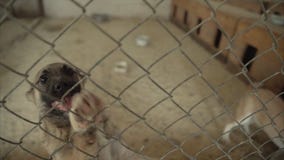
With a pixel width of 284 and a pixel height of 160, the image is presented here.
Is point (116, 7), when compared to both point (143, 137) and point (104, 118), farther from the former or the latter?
point (104, 118)

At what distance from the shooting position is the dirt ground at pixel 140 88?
2.35 meters

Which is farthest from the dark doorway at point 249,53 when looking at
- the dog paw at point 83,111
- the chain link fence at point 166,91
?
the dog paw at point 83,111

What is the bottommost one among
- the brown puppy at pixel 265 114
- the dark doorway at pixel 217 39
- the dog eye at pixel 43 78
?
the brown puppy at pixel 265 114

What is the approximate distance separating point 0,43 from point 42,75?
83.1 inches

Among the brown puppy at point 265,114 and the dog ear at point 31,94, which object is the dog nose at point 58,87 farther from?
the brown puppy at point 265,114

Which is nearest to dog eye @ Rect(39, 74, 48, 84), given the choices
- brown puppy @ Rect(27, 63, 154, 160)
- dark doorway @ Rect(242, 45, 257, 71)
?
brown puppy @ Rect(27, 63, 154, 160)

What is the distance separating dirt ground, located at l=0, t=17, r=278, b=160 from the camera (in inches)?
92.4

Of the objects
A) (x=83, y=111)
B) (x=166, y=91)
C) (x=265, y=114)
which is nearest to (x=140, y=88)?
Answer: (x=166, y=91)

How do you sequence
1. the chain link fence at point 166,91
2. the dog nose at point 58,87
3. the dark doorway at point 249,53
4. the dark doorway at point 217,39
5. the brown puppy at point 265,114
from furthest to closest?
the dark doorway at point 217,39
the dark doorway at point 249,53
the chain link fence at point 166,91
the brown puppy at point 265,114
the dog nose at point 58,87

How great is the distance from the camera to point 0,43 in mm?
3465

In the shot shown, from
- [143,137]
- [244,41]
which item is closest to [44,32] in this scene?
[143,137]

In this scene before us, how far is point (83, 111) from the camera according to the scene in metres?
1.46

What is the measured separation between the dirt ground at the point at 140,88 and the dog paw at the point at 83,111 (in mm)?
444

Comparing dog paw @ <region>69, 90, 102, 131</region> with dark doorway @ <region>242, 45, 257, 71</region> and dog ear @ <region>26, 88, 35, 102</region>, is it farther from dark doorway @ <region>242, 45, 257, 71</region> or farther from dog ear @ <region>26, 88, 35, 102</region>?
dark doorway @ <region>242, 45, 257, 71</region>
